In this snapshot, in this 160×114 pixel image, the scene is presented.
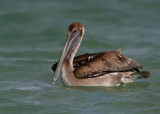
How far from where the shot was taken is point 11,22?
48.3 ft

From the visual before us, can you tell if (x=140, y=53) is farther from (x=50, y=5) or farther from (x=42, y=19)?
(x=50, y=5)

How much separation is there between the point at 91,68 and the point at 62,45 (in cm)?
487

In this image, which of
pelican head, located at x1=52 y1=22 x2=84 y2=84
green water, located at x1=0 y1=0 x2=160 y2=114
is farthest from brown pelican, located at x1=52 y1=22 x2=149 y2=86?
green water, located at x1=0 y1=0 x2=160 y2=114

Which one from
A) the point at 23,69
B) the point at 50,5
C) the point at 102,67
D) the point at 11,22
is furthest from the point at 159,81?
the point at 50,5

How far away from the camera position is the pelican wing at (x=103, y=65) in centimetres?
841

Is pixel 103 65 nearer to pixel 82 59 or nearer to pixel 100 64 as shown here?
pixel 100 64

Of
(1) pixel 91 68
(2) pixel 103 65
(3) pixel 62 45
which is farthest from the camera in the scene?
(3) pixel 62 45

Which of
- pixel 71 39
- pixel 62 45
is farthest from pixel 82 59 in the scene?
pixel 62 45

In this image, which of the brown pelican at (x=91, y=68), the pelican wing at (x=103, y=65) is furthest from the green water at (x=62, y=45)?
the pelican wing at (x=103, y=65)

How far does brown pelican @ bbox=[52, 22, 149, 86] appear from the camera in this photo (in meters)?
8.45

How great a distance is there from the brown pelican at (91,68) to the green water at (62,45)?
0.16 metres

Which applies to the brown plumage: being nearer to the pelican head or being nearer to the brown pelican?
the brown pelican

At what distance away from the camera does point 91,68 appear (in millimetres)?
8398

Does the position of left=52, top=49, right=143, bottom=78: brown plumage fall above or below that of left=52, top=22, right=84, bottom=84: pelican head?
below
